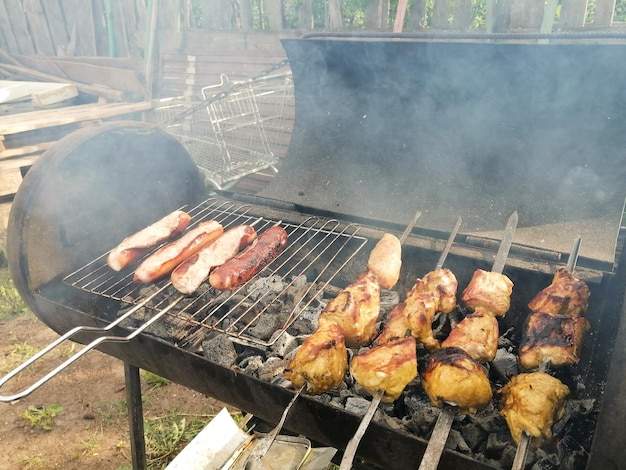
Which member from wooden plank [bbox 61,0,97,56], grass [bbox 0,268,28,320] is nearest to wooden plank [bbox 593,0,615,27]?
grass [bbox 0,268,28,320]

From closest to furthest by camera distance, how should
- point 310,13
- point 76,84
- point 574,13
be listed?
point 574,13
point 310,13
point 76,84

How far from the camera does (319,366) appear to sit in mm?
1878

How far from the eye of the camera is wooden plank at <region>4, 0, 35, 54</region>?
32.3 feet

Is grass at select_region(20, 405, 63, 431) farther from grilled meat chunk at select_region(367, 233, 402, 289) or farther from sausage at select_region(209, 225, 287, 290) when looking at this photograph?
grilled meat chunk at select_region(367, 233, 402, 289)

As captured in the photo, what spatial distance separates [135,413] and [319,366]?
1501 mm

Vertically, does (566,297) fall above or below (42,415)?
above

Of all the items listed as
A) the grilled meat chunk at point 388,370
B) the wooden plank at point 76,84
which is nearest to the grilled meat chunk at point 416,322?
the grilled meat chunk at point 388,370

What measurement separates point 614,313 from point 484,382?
0.87 m

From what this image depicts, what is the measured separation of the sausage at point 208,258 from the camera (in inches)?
101

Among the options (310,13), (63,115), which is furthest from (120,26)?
(310,13)

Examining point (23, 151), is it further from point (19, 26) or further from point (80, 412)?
point (19, 26)

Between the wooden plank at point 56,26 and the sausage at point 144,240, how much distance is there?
8536 mm

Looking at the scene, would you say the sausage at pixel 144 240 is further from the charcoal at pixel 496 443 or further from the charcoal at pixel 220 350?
the charcoal at pixel 496 443

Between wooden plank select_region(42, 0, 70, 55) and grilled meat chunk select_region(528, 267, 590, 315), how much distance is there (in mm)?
10449
